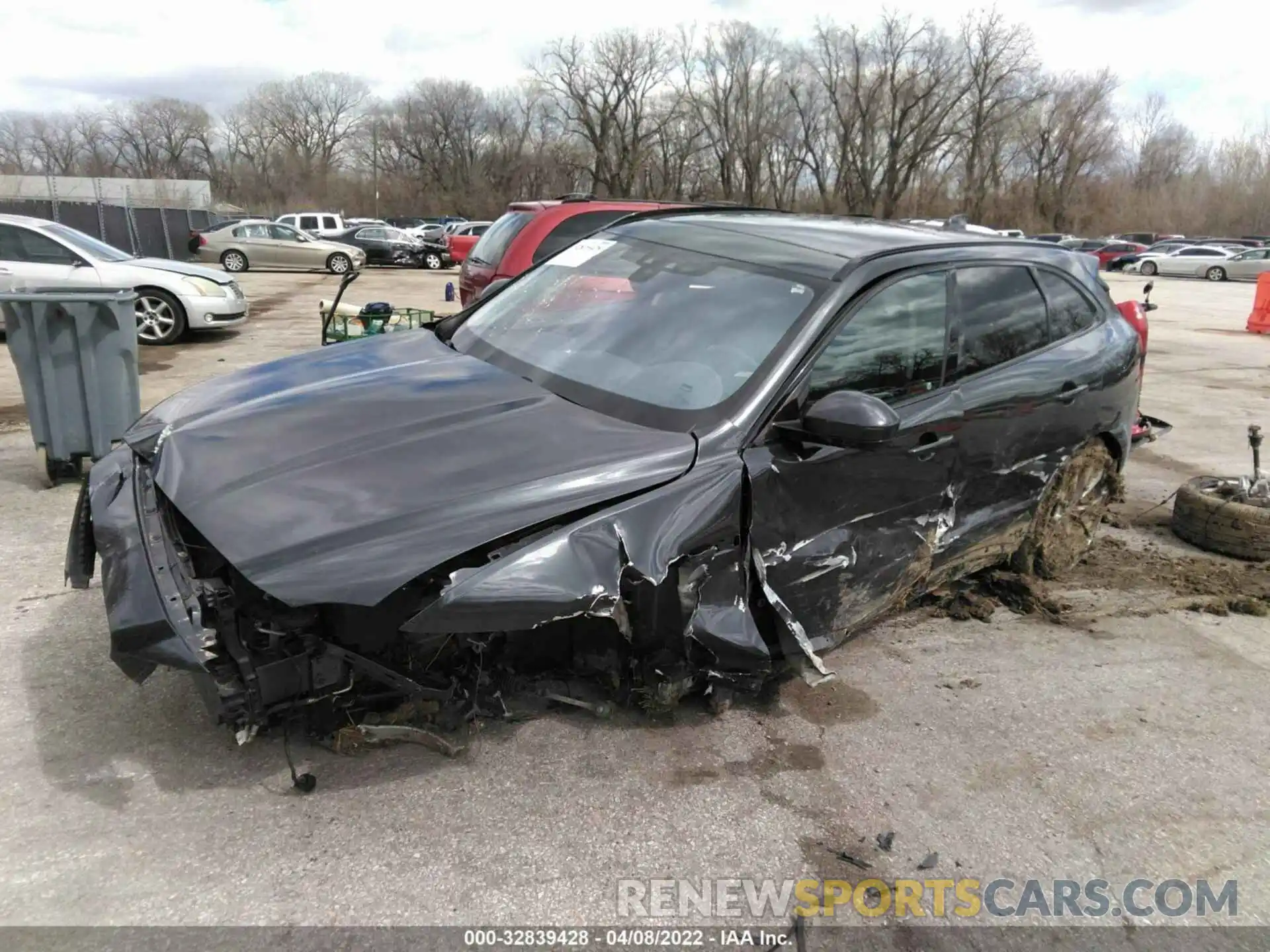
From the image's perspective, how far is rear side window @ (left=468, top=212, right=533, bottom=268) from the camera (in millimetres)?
7586

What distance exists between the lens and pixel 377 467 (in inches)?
101

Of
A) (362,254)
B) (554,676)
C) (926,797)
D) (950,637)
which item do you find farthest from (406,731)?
(362,254)

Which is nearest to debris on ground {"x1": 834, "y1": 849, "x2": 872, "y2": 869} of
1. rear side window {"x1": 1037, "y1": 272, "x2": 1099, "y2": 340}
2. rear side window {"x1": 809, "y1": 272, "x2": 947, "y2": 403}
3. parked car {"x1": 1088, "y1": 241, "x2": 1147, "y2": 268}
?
rear side window {"x1": 809, "y1": 272, "x2": 947, "y2": 403}

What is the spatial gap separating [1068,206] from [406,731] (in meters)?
77.0

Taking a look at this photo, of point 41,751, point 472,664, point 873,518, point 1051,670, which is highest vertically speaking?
point 873,518

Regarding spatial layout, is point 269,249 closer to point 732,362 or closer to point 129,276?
point 129,276

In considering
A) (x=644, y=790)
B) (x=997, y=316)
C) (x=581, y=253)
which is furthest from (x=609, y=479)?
(x=997, y=316)

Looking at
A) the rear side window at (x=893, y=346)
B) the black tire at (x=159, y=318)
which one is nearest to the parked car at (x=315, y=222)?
the black tire at (x=159, y=318)

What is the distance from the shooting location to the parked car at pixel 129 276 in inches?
396

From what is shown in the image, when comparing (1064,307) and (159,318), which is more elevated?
(1064,307)

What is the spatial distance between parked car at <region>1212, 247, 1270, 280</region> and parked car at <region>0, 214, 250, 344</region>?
1425 inches

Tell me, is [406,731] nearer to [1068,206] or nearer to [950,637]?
[950,637]

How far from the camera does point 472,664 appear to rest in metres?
2.79

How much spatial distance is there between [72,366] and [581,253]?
3.20m
